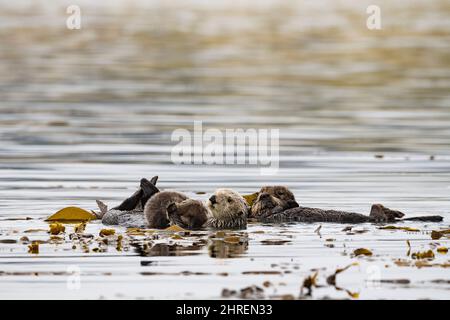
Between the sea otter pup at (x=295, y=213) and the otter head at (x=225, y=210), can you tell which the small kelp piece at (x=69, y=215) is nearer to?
the otter head at (x=225, y=210)

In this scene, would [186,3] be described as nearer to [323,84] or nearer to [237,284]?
[323,84]

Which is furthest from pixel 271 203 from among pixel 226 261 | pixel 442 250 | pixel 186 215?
pixel 226 261

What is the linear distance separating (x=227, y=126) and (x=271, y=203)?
7948 mm

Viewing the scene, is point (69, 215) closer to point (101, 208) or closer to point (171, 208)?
point (101, 208)

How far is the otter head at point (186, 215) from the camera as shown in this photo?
10.3 metres

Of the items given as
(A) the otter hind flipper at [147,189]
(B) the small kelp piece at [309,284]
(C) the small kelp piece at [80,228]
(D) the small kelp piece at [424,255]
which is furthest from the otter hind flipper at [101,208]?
(B) the small kelp piece at [309,284]

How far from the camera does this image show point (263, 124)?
19.3m

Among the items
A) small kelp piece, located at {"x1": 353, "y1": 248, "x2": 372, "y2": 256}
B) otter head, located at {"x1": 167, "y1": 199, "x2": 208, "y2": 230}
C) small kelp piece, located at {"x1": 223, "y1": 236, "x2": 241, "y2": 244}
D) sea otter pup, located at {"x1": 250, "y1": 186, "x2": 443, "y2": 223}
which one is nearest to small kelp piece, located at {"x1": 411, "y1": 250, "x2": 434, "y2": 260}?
small kelp piece, located at {"x1": 353, "y1": 248, "x2": 372, "y2": 256}

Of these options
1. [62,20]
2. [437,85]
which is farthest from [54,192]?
[62,20]

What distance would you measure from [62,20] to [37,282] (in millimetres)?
40249

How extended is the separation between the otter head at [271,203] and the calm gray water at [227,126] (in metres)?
0.54

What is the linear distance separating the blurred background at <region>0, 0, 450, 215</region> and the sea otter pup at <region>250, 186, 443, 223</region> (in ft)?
2.43
